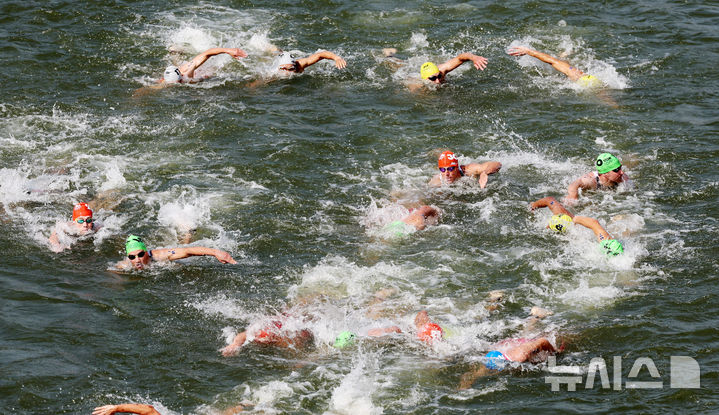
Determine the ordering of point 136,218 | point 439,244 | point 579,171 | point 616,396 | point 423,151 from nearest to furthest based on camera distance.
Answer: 1. point 616,396
2. point 439,244
3. point 136,218
4. point 579,171
5. point 423,151

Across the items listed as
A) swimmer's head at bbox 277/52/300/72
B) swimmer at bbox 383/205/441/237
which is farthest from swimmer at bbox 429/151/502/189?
swimmer's head at bbox 277/52/300/72

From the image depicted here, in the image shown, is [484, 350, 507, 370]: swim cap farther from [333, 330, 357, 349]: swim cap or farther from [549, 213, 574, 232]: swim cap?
[549, 213, 574, 232]: swim cap

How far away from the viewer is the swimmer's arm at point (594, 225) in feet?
47.8

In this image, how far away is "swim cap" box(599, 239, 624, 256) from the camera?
14305 mm

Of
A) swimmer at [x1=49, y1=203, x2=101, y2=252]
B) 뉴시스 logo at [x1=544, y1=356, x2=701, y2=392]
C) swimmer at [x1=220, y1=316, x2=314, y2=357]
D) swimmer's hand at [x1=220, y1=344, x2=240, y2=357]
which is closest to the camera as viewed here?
뉴시스 logo at [x1=544, y1=356, x2=701, y2=392]

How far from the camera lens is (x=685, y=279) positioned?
13.9 m

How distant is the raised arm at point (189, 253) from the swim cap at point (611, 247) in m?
6.06

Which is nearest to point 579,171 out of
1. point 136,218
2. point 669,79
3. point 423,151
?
point 423,151

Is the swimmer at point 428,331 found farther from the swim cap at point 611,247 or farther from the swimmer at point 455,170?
the swimmer at point 455,170

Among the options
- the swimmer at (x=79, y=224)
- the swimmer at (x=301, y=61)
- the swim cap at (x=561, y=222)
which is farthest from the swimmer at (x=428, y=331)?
the swimmer at (x=301, y=61)

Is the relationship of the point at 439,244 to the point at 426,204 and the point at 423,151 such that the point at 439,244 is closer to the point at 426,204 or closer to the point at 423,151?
the point at 426,204

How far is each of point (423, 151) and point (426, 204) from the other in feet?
7.79

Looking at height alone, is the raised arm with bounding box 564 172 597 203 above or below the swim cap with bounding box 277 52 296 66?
below

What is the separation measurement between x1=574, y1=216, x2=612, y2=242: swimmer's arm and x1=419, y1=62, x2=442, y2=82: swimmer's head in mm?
7289
